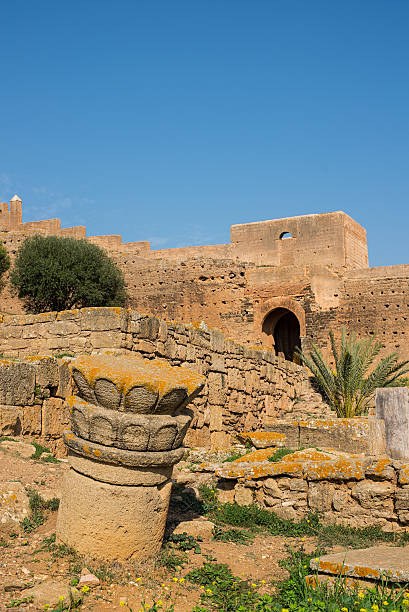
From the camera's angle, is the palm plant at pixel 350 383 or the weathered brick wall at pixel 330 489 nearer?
the weathered brick wall at pixel 330 489

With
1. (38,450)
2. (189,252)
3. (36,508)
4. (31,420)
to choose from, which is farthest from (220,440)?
(189,252)

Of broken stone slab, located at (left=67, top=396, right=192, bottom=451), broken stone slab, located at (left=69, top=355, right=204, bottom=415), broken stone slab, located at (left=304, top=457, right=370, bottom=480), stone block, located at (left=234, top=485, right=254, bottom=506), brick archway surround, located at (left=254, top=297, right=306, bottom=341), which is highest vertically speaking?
brick archway surround, located at (left=254, top=297, right=306, bottom=341)

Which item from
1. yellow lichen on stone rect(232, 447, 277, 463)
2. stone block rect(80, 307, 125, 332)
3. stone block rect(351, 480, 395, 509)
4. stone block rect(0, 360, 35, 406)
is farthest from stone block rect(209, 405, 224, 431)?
stone block rect(351, 480, 395, 509)

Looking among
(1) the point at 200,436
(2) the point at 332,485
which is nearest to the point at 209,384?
(1) the point at 200,436

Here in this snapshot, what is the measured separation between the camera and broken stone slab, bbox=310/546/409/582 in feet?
12.3

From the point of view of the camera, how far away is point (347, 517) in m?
5.74

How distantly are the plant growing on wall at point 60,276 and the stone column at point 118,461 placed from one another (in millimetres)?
18625

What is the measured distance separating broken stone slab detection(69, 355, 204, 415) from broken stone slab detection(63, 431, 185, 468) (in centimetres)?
29

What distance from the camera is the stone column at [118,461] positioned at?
13.4 feet

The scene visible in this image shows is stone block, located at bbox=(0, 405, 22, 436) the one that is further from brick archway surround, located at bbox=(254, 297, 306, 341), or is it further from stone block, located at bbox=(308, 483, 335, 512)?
brick archway surround, located at bbox=(254, 297, 306, 341)

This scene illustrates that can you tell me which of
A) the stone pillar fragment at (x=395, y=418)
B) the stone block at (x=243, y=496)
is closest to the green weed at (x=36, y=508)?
the stone block at (x=243, y=496)

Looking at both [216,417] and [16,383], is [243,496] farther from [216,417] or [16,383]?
[216,417]

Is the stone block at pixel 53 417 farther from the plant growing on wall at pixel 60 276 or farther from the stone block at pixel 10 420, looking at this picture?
the plant growing on wall at pixel 60 276

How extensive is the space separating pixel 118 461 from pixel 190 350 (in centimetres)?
530
